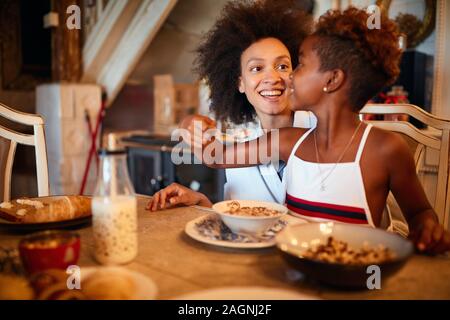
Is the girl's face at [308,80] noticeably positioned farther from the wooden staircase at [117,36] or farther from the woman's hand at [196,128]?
the wooden staircase at [117,36]

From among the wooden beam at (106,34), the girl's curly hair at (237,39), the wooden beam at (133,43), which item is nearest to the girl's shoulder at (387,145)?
the girl's curly hair at (237,39)

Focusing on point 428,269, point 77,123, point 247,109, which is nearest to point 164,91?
point 77,123

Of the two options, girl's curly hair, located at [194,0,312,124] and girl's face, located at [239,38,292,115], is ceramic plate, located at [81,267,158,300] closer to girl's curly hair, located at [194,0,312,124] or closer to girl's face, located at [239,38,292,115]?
girl's face, located at [239,38,292,115]

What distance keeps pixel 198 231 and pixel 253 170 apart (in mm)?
764

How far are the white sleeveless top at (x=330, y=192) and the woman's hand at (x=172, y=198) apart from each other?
0.35 meters

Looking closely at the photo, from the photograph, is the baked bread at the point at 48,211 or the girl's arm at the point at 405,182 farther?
the girl's arm at the point at 405,182

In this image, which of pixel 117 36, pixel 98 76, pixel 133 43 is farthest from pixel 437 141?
pixel 98 76

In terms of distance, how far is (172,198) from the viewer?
1.32 meters

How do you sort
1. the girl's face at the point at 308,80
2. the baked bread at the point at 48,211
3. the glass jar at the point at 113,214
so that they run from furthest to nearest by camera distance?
the girl's face at the point at 308,80
the baked bread at the point at 48,211
the glass jar at the point at 113,214

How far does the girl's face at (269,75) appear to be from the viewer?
1.69 metres

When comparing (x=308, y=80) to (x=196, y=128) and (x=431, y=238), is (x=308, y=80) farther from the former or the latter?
(x=431, y=238)

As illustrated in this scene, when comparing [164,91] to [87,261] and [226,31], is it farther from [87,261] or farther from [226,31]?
[87,261]

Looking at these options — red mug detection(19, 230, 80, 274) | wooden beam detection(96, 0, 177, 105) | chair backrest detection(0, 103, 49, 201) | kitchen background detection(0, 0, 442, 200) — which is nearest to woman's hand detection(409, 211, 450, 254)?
red mug detection(19, 230, 80, 274)

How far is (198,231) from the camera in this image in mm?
1003
